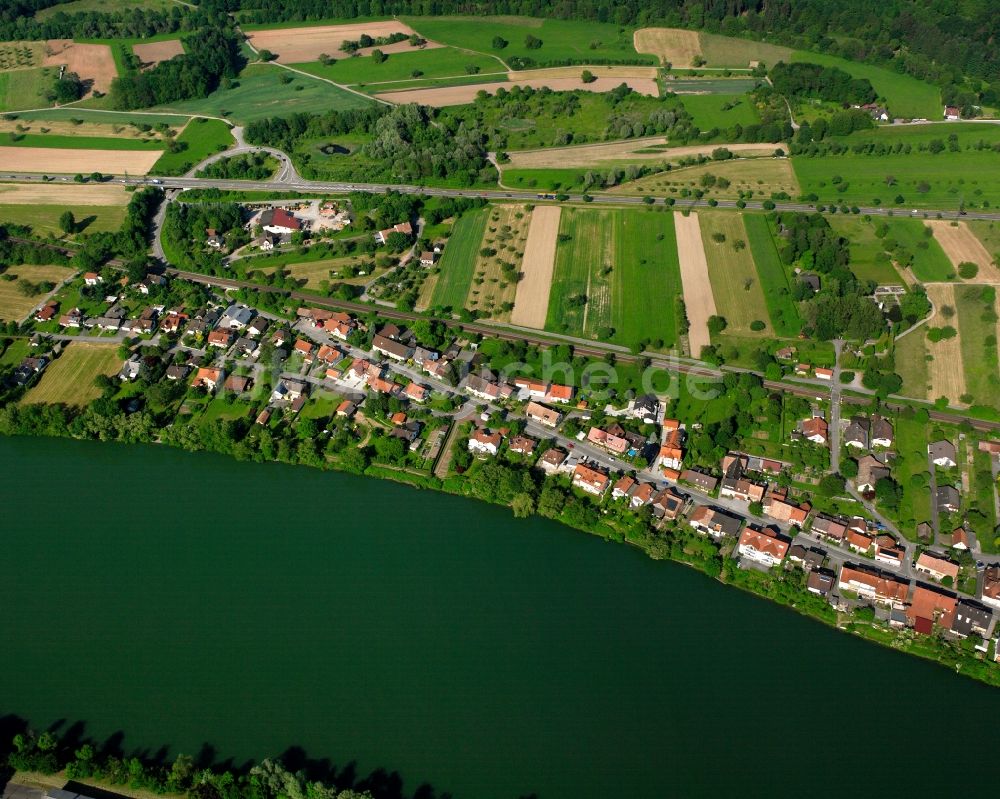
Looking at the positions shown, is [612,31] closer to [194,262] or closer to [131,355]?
[194,262]

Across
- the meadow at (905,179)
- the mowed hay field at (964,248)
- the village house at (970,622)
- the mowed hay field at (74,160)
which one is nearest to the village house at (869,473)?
the village house at (970,622)

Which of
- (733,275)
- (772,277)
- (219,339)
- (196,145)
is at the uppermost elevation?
(772,277)

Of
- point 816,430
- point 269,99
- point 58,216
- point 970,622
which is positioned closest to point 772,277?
point 816,430

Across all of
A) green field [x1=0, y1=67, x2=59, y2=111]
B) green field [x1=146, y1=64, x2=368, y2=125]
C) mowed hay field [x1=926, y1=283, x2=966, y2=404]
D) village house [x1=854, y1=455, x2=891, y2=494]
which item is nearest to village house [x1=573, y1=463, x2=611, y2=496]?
village house [x1=854, y1=455, x2=891, y2=494]

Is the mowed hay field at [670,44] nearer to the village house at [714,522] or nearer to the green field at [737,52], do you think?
the green field at [737,52]

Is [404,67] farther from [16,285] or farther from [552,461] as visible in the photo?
[552,461]

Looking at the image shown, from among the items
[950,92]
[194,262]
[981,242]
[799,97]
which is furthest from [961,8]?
[194,262]
